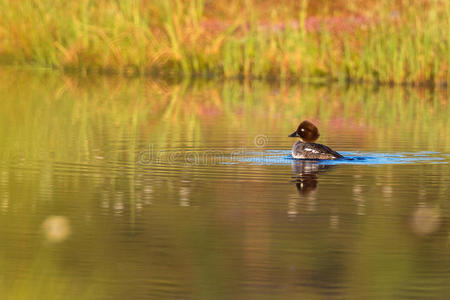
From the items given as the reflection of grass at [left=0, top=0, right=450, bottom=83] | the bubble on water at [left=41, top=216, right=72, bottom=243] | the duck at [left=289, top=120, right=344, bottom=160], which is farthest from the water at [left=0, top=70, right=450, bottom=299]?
the reflection of grass at [left=0, top=0, right=450, bottom=83]

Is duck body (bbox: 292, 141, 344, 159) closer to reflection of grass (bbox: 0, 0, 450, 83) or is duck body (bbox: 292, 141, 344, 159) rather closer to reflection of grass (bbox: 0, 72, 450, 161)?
reflection of grass (bbox: 0, 72, 450, 161)

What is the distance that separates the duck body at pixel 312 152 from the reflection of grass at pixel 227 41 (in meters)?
13.0

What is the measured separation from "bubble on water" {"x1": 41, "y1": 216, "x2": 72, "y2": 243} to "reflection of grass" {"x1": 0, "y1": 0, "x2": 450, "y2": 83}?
18211 millimetres

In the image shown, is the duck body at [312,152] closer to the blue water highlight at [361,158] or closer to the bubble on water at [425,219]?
the blue water highlight at [361,158]

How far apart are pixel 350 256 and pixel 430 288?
96 cm

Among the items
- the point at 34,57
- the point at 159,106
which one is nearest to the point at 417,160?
the point at 159,106

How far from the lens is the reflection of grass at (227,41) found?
1062 inches

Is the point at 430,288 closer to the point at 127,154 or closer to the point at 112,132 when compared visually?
the point at 127,154

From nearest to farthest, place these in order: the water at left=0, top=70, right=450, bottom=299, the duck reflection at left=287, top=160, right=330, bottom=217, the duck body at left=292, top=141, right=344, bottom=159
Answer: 1. the water at left=0, top=70, right=450, bottom=299
2. the duck reflection at left=287, top=160, right=330, bottom=217
3. the duck body at left=292, top=141, right=344, bottom=159

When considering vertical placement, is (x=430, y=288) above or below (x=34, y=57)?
below

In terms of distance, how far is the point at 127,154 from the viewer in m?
14.0

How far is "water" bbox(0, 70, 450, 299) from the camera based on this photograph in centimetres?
707

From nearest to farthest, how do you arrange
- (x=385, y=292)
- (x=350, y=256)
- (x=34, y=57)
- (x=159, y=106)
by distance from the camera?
(x=385, y=292), (x=350, y=256), (x=159, y=106), (x=34, y=57)

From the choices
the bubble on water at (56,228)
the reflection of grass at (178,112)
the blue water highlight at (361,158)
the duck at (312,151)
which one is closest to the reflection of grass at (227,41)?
the reflection of grass at (178,112)
